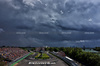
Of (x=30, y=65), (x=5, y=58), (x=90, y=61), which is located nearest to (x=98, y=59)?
(x=90, y=61)

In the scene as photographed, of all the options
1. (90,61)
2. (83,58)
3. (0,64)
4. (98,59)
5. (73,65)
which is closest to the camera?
(0,64)

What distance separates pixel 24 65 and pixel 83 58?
32.9m

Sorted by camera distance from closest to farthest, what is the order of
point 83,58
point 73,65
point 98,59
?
point 73,65 < point 98,59 < point 83,58

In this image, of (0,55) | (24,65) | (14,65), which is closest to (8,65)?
(14,65)

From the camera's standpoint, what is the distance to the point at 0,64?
38.6 meters

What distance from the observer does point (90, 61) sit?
49.1m

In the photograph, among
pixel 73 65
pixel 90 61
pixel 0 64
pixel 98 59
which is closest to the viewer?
pixel 0 64

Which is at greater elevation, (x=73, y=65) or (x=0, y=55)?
(x=0, y=55)

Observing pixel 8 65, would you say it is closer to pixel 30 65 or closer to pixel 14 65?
pixel 14 65

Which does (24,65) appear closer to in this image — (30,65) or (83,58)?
(30,65)

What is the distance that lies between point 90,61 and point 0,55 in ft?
150

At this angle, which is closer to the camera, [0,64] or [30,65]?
[0,64]

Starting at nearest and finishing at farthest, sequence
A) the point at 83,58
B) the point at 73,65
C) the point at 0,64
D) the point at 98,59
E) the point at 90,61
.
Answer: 1. the point at 0,64
2. the point at 73,65
3. the point at 98,59
4. the point at 90,61
5. the point at 83,58

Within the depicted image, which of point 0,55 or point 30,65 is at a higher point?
point 0,55
